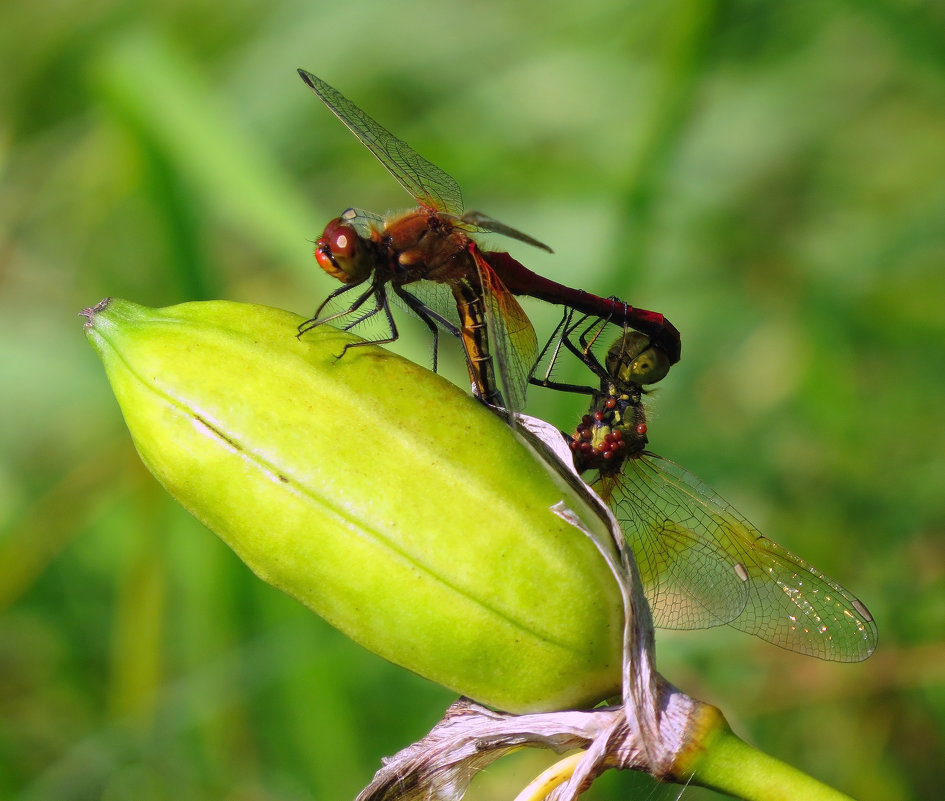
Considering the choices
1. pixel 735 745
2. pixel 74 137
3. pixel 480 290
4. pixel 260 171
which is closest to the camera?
pixel 735 745

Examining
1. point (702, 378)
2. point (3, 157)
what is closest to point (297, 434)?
point (702, 378)

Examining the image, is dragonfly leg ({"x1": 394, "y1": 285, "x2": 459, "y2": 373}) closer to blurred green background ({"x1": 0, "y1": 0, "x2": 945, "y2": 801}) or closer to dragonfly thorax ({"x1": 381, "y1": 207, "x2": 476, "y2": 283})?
dragonfly thorax ({"x1": 381, "y1": 207, "x2": 476, "y2": 283})

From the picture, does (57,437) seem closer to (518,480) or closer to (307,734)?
(307,734)

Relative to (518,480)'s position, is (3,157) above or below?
below

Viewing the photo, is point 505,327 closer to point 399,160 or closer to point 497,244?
point 399,160

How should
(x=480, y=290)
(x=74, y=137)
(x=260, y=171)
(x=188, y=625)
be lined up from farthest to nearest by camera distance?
(x=74, y=137), (x=188, y=625), (x=260, y=171), (x=480, y=290)

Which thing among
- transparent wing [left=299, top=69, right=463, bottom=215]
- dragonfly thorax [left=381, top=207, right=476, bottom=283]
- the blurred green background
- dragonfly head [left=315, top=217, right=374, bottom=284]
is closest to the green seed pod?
the blurred green background
